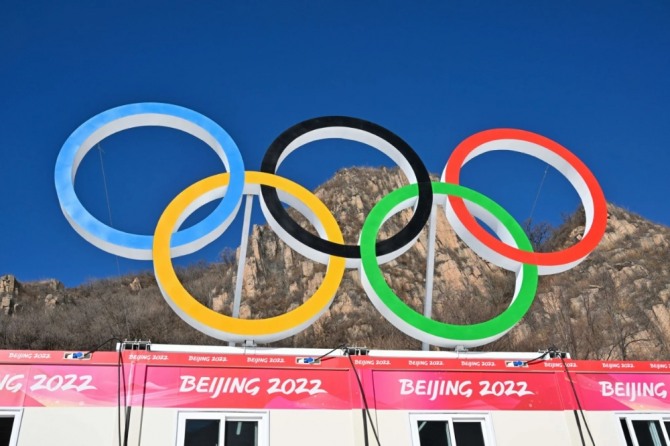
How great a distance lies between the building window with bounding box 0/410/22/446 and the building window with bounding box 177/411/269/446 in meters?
2.43

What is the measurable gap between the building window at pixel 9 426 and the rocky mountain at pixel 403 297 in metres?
34.7

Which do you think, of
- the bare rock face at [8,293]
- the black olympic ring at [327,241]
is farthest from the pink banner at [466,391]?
the bare rock face at [8,293]

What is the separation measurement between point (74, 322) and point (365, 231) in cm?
4721

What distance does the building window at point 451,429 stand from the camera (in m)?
11.1

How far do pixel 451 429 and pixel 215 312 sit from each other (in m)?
4.87

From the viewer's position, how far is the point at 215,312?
40.1 feet

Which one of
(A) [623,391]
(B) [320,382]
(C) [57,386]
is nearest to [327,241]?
(B) [320,382]

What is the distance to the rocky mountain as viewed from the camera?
145 feet

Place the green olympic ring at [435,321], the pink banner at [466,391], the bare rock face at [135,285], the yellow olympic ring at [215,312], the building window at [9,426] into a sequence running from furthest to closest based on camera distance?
the bare rock face at [135,285], the green olympic ring at [435,321], the yellow olympic ring at [215,312], the pink banner at [466,391], the building window at [9,426]

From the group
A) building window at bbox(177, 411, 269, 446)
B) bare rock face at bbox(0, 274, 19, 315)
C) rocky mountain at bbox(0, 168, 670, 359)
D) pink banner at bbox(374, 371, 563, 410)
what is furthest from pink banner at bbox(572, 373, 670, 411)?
bare rock face at bbox(0, 274, 19, 315)

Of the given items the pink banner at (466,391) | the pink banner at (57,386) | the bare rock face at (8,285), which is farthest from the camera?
the bare rock face at (8,285)

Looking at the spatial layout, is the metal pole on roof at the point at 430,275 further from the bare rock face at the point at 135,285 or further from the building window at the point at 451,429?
the bare rock face at the point at 135,285

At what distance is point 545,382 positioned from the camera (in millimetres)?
12102

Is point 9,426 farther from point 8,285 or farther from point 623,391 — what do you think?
point 8,285
